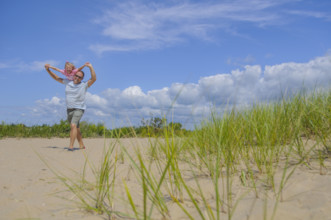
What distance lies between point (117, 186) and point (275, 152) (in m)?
1.45

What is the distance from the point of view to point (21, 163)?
3887 mm

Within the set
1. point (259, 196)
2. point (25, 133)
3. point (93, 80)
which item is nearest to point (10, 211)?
point (259, 196)

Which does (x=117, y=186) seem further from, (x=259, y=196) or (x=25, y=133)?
(x=25, y=133)

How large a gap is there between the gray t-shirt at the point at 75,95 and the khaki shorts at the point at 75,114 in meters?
0.09

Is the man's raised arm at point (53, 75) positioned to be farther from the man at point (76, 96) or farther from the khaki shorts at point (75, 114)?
the khaki shorts at point (75, 114)

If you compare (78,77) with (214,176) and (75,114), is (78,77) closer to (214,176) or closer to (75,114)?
(75,114)

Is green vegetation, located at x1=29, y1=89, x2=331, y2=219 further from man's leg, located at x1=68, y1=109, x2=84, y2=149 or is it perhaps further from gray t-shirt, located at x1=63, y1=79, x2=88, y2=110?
gray t-shirt, located at x1=63, y1=79, x2=88, y2=110

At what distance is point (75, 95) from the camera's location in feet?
18.2

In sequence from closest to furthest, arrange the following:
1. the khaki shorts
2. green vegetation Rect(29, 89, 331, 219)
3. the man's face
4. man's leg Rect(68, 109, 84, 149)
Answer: green vegetation Rect(29, 89, 331, 219), man's leg Rect(68, 109, 84, 149), the khaki shorts, the man's face

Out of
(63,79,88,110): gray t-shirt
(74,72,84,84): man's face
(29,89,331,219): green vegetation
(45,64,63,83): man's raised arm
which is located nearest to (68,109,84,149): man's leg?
(63,79,88,110): gray t-shirt

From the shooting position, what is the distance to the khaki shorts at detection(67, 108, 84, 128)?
5.39 metres

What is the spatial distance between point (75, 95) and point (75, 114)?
16.4 inches

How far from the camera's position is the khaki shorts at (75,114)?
5.39 metres

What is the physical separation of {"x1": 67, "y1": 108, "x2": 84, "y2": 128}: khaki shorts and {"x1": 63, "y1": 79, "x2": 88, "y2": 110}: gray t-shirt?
0.09m
